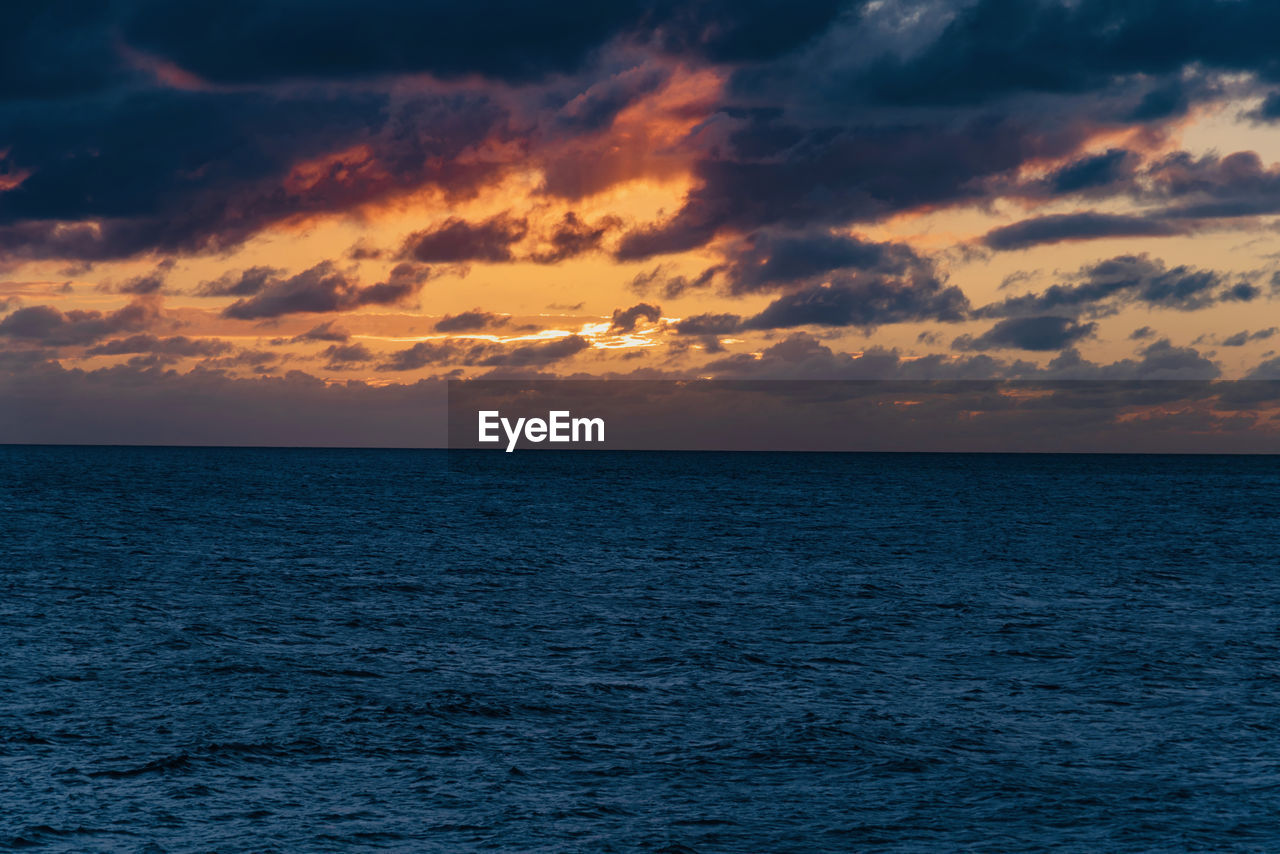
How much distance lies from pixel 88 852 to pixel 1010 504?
13923 centimetres

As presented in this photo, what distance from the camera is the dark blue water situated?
23766 millimetres

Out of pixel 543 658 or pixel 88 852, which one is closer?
pixel 88 852

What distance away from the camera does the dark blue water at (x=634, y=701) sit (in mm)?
23766

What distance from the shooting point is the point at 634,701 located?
111 feet

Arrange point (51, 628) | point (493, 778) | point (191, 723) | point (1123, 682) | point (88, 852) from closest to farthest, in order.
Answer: point (88, 852), point (493, 778), point (191, 723), point (1123, 682), point (51, 628)

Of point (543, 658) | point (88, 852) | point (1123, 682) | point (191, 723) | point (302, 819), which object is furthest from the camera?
point (543, 658)

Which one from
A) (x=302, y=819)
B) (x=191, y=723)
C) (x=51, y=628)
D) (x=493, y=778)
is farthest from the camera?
(x=51, y=628)

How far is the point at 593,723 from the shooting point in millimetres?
31250

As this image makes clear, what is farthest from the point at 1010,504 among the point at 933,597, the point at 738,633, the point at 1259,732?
the point at 1259,732

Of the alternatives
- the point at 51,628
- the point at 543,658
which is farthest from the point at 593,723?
the point at 51,628

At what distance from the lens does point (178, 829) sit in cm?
2277

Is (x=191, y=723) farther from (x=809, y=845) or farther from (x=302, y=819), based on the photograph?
(x=809, y=845)

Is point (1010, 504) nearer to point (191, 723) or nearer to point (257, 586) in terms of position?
point (257, 586)

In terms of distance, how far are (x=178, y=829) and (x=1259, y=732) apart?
28179 millimetres
